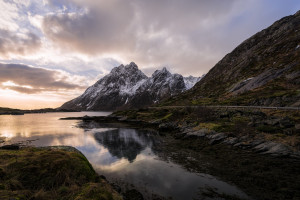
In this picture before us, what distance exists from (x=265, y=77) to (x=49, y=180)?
107 m

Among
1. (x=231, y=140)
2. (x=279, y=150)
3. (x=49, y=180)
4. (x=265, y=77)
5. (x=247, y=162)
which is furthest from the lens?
(x=265, y=77)

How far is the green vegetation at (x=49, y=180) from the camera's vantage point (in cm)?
856

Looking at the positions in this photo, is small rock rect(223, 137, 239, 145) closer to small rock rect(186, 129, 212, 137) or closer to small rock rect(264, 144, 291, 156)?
small rock rect(264, 144, 291, 156)

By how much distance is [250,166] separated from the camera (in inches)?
728

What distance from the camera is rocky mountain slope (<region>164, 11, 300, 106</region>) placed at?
2351 inches

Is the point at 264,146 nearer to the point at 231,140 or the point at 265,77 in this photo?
the point at 231,140

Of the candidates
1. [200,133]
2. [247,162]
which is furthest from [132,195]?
[200,133]

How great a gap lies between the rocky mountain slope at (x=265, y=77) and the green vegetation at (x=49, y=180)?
4886cm

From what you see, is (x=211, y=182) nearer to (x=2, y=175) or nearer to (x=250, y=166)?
(x=250, y=166)

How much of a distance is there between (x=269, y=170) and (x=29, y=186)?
21555 millimetres

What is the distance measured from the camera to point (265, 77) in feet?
293

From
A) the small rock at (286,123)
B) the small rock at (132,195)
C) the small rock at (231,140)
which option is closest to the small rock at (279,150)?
the small rock at (231,140)

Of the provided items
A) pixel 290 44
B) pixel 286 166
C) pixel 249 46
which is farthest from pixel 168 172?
pixel 249 46

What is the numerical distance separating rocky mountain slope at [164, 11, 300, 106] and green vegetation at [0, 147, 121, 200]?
48861 mm
